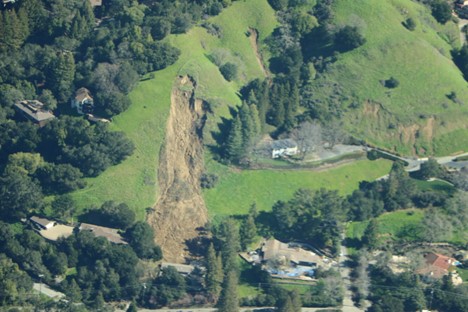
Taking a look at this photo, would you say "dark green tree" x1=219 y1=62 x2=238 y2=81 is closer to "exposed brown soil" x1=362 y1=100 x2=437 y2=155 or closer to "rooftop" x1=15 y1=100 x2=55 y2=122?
"exposed brown soil" x1=362 y1=100 x2=437 y2=155

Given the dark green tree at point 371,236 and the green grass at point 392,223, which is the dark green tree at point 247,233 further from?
the dark green tree at point 371,236

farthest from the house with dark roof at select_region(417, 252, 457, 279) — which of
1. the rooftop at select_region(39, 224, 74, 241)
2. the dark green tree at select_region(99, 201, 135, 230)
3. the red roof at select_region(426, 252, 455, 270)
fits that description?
the rooftop at select_region(39, 224, 74, 241)

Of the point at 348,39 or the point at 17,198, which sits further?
the point at 348,39

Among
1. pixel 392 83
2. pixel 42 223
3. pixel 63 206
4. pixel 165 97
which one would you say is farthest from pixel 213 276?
pixel 392 83

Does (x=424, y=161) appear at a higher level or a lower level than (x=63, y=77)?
lower

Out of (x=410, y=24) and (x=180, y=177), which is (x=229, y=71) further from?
(x=410, y=24)

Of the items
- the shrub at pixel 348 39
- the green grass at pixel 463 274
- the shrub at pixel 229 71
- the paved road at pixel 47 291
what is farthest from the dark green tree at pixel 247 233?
the shrub at pixel 348 39
